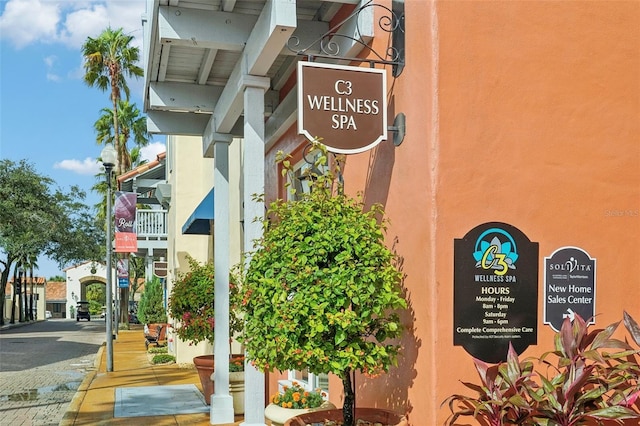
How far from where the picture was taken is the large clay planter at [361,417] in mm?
4906

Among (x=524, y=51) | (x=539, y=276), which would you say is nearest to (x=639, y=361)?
(x=539, y=276)

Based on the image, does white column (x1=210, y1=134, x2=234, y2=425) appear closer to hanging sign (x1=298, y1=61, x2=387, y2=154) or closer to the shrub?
the shrub

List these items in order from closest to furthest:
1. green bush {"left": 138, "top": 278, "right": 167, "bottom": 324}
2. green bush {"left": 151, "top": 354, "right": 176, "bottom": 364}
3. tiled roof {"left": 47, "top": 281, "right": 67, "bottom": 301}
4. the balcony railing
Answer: green bush {"left": 151, "top": 354, "right": 176, "bottom": 364} → green bush {"left": 138, "top": 278, "right": 167, "bottom": 324} → the balcony railing → tiled roof {"left": 47, "top": 281, "right": 67, "bottom": 301}

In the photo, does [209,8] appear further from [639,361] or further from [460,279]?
[639,361]

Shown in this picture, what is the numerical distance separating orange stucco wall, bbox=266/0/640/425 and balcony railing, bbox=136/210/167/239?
73.3ft

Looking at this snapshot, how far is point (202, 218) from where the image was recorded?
37.9 ft

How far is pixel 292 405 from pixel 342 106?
2878 millimetres

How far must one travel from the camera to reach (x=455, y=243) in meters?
4.68

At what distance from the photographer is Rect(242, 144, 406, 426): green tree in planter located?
4.47 meters

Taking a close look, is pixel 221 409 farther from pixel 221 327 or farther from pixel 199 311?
pixel 199 311

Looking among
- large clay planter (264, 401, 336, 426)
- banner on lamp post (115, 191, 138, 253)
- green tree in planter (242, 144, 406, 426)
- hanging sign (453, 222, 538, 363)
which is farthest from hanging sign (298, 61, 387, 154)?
banner on lamp post (115, 191, 138, 253)

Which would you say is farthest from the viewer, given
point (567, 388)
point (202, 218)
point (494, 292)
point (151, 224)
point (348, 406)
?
point (151, 224)

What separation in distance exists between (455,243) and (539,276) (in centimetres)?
68

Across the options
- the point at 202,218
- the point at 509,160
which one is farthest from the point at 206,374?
the point at 509,160
